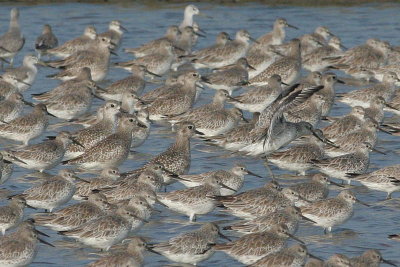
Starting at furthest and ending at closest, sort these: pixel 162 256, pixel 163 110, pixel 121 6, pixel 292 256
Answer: pixel 121 6
pixel 163 110
pixel 162 256
pixel 292 256

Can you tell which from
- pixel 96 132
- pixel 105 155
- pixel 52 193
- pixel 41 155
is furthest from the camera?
pixel 96 132

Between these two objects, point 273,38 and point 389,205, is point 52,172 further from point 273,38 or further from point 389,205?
point 273,38

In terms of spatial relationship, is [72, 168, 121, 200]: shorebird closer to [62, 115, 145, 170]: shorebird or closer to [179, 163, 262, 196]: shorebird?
[179, 163, 262, 196]: shorebird

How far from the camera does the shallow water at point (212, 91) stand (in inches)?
551

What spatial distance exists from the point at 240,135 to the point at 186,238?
5883 mm

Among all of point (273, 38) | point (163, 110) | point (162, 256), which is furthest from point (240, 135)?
point (273, 38)

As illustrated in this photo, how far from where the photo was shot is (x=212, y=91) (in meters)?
24.6

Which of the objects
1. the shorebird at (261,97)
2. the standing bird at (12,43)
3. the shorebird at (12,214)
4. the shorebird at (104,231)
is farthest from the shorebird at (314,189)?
the standing bird at (12,43)

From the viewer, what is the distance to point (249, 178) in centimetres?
1773

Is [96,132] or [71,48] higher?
[96,132]

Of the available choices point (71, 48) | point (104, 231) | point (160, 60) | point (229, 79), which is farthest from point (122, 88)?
point (104, 231)

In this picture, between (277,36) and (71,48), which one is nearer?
(71,48)

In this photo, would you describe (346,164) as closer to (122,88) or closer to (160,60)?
(122,88)

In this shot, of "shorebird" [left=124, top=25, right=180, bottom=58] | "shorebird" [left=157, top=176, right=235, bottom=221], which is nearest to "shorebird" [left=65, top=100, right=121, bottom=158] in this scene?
"shorebird" [left=157, top=176, right=235, bottom=221]
